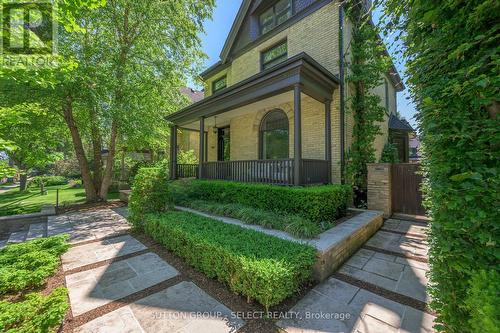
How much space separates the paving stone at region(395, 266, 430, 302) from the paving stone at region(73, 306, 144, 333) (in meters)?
3.45

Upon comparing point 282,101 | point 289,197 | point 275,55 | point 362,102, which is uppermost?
point 275,55

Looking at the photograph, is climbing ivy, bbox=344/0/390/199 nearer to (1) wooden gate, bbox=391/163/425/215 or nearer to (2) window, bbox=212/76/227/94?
(1) wooden gate, bbox=391/163/425/215

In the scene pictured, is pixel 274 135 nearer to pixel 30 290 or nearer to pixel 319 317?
pixel 319 317

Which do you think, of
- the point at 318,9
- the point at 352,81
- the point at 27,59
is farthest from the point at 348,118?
the point at 27,59

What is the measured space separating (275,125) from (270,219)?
196 inches

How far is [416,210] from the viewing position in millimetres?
6508

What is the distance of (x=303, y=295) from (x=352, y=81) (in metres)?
6.83

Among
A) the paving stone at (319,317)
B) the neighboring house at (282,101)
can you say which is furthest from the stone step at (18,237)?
the paving stone at (319,317)

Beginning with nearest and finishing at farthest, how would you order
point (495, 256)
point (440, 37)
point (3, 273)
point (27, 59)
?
1. point (495, 256)
2. point (440, 37)
3. point (3, 273)
4. point (27, 59)

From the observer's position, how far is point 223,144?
38.7 feet

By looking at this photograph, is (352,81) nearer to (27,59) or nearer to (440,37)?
(440,37)

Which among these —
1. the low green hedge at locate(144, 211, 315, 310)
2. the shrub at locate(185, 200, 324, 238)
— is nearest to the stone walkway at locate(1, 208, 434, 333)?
the low green hedge at locate(144, 211, 315, 310)

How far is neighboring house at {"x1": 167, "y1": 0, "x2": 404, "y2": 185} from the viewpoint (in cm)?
599

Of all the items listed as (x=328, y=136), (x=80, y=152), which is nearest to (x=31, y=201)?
(x=80, y=152)
